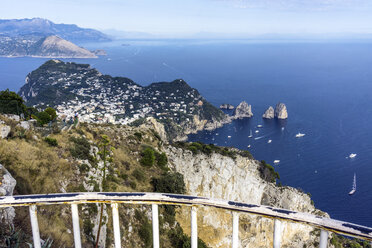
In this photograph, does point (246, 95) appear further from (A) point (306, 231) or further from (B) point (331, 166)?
(A) point (306, 231)

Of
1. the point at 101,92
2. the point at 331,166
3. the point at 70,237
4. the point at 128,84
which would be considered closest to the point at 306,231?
the point at 70,237

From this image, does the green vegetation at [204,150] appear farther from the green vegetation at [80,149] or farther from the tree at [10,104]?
the tree at [10,104]

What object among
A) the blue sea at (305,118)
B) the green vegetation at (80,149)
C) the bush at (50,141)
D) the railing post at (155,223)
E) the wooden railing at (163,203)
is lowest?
the blue sea at (305,118)

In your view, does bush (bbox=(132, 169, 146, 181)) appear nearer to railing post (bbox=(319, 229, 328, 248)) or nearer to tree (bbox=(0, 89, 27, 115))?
tree (bbox=(0, 89, 27, 115))

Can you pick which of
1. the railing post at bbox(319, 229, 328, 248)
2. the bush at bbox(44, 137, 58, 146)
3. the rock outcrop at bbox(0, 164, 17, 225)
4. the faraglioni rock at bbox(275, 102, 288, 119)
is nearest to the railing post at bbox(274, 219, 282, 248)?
the railing post at bbox(319, 229, 328, 248)

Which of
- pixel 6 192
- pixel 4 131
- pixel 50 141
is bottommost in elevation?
pixel 50 141

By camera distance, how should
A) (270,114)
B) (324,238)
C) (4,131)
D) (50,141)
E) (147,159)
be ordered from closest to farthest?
(324,238), (4,131), (50,141), (147,159), (270,114)

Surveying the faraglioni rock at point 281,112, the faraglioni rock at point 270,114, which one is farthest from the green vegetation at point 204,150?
the faraglioni rock at point 270,114

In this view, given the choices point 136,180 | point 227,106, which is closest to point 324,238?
point 136,180

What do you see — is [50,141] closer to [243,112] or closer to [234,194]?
[234,194]
